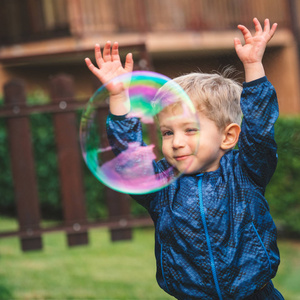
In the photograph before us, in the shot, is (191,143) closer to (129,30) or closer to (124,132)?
(124,132)

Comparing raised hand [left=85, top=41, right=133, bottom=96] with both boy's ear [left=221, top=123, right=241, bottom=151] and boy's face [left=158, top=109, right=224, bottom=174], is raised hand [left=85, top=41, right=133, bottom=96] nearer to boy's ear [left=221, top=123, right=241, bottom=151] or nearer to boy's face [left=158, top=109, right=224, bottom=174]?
boy's face [left=158, top=109, right=224, bottom=174]

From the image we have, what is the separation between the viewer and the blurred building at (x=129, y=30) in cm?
998

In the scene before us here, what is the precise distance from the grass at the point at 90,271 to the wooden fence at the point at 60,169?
0.66 feet

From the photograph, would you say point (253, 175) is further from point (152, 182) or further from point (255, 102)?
point (152, 182)

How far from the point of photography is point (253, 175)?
2.11 m

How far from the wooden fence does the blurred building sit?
460cm

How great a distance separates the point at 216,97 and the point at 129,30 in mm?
8415

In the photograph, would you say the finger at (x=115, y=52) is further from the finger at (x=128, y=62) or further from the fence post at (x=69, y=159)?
the fence post at (x=69, y=159)

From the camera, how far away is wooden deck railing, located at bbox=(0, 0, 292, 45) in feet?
32.9

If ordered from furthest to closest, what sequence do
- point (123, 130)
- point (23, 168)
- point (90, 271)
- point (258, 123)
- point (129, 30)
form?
point (129, 30), point (23, 168), point (90, 271), point (123, 130), point (258, 123)

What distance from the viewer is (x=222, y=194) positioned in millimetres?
2139

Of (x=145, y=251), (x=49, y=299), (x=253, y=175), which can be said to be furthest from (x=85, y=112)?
(x=145, y=251)

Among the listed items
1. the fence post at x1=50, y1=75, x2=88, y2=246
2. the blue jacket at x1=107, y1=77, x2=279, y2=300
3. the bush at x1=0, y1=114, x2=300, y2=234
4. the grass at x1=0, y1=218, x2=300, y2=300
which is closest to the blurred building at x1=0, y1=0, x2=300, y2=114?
the bush at x1=0, y1=114, x2=300, y2=234

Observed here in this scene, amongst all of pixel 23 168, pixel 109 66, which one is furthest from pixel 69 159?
pixel 109 66
